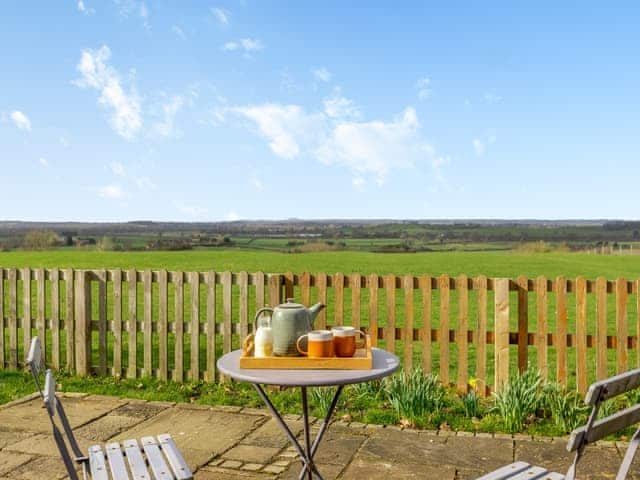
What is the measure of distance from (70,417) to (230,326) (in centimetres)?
228

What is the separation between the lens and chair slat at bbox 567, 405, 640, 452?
2.72 metres

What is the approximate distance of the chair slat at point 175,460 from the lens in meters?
3.34

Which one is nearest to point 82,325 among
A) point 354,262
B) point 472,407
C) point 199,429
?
point 199,429

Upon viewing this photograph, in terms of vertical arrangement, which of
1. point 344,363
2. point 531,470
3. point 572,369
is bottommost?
point 572,369

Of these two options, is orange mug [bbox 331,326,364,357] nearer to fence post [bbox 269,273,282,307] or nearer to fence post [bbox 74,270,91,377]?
fence post [bbox 269,273,282,307]

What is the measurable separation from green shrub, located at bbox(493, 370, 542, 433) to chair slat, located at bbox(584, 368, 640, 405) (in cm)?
323

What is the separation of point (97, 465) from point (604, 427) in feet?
8.28

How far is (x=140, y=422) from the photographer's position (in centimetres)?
634

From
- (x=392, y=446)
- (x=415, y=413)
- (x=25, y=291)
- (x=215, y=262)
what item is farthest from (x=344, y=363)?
(x=215, y=262)

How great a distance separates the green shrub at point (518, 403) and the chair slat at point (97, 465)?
12.3 feet

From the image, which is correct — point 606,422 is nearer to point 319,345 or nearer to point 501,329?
point 319,345

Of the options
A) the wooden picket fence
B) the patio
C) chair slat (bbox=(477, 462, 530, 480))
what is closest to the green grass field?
the wooden picket fence

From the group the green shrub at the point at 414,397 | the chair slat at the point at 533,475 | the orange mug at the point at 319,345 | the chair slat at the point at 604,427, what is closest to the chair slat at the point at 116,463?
the orange mug at the point at 319,345

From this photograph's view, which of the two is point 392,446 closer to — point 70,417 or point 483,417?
point 483,417
